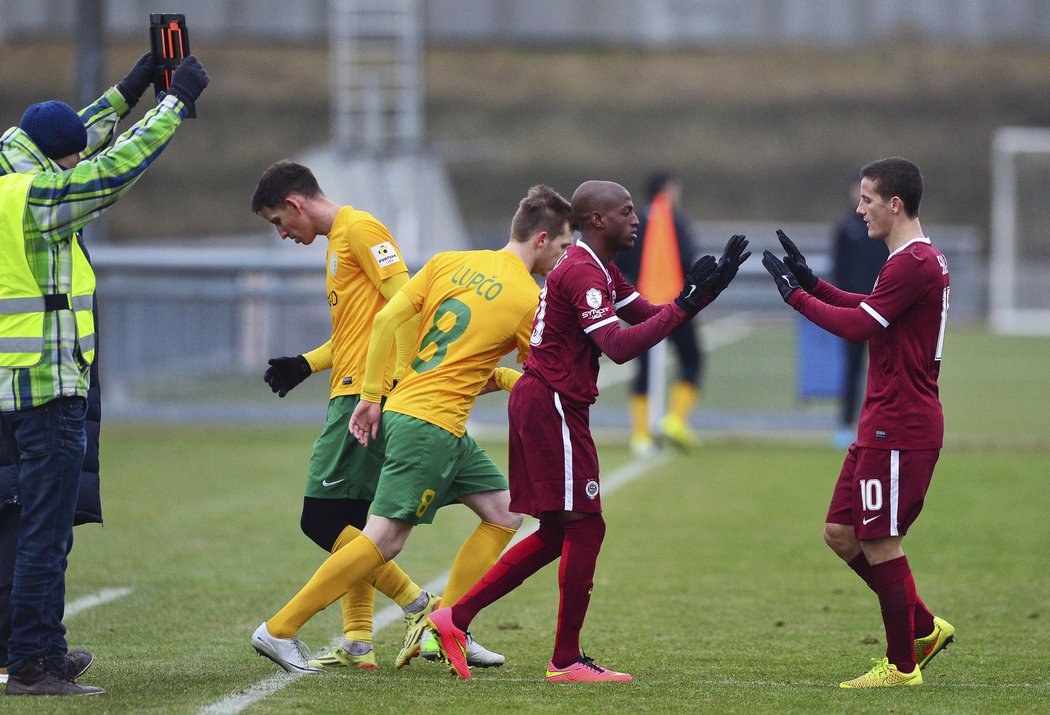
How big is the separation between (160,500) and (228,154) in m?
31.1

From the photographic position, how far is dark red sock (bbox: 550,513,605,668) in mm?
5332

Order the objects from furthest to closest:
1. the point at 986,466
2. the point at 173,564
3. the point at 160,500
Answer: the point at 986,466 < the point at 160,500 < the point at 173,564

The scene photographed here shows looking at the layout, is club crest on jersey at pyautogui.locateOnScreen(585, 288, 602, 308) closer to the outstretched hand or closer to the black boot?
the outstretched hand

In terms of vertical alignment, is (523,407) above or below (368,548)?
above

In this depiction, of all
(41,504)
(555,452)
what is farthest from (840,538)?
(41,504)

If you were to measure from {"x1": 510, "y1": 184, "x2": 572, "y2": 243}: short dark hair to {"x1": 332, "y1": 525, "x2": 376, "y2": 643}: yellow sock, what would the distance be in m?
1.34

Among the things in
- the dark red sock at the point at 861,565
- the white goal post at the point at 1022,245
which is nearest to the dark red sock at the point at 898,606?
the dark red sock at the point at 861,565

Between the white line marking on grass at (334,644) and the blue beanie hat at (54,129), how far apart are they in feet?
6.31

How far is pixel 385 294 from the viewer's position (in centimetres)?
570

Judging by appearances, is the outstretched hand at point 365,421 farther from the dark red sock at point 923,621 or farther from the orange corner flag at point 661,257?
the orange corner flag at point 661,257

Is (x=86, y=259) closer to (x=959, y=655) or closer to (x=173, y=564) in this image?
(x=173, y=564)

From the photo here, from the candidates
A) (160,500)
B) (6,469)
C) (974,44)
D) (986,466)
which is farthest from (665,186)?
(974,44)

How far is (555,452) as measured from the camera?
17.4 feet

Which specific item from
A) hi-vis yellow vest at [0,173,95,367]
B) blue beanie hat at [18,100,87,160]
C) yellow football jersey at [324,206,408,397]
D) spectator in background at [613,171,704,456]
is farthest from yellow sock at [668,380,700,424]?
hi-vis yellow vest at [0,173,95,367]
